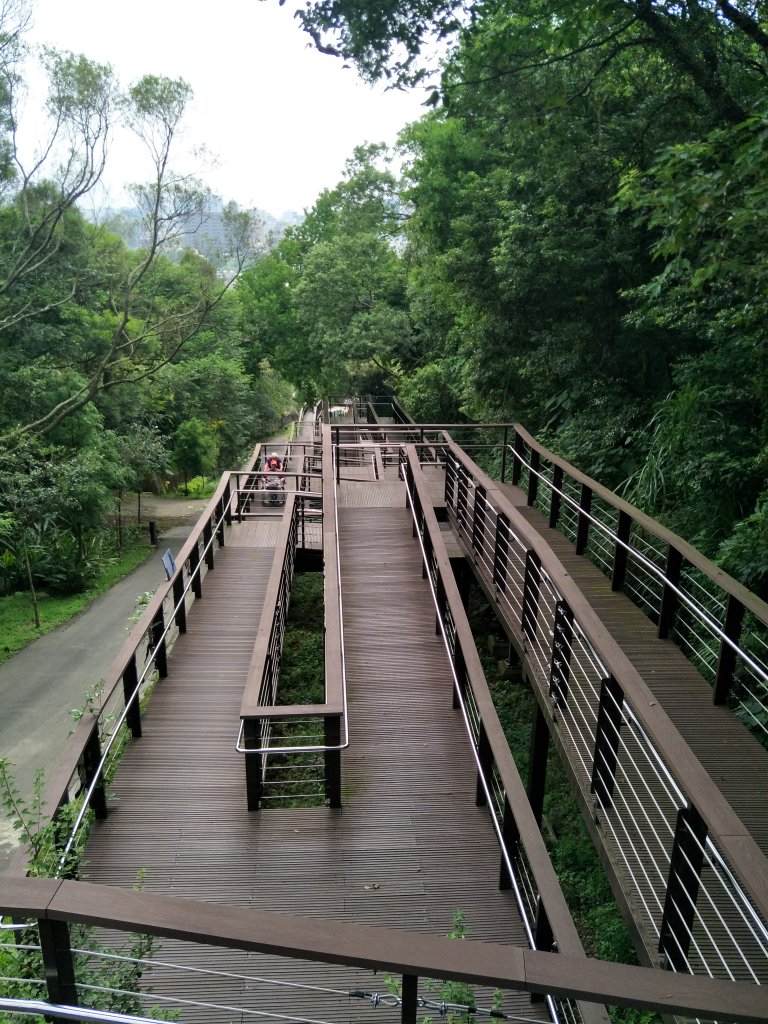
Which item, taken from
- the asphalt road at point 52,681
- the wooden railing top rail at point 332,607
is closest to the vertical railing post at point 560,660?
the wooden railing top rail at point 332,607

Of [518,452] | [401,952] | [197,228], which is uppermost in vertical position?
[197,228]

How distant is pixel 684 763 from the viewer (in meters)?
2.75

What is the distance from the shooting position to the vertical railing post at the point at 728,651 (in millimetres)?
4258

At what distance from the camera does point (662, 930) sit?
2.90 metres

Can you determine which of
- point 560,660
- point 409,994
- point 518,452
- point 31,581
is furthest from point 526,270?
point 31,581

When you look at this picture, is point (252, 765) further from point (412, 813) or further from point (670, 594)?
point (670, 594)

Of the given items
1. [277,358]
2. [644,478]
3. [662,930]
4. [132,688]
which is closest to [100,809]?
[132,688]

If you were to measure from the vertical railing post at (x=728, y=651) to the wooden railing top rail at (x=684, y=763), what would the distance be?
2.93 ft

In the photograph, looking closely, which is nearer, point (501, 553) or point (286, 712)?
point (286, 712)

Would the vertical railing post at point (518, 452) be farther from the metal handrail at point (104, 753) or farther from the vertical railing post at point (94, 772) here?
the vertical railing post at point (94, 772)

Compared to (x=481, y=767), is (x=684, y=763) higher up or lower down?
higher up

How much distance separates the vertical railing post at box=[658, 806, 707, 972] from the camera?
8.95 feet

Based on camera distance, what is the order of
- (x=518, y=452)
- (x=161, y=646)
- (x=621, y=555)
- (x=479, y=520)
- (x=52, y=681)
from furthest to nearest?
(x=52, y=681) < (x=518, y=452) < (x=479, y=520) < (x=621, y=555) < (x=161, y=646)

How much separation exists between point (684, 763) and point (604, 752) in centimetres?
133
